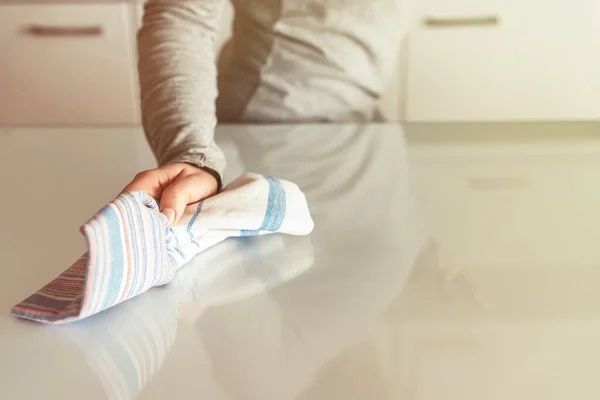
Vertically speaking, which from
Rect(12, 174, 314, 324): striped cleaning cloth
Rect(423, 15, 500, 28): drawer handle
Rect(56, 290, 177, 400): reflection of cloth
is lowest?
Rect(423, 15, 500, 28): drawer handle

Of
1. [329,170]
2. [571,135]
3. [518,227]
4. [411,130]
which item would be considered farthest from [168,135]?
[571,135]

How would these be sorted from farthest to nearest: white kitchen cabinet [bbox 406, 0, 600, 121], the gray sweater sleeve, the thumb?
white kitchen cabinet [bbox 406, 0, 600, 121]
the gray sweater sleeve
the thumb

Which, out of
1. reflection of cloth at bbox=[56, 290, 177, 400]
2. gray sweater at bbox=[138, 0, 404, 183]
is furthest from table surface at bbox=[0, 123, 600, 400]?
gray sweater at bbox=[138, 0, 404, 183]

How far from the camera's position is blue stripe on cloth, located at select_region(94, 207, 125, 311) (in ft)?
1.24

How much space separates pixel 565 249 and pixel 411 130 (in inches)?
19.4

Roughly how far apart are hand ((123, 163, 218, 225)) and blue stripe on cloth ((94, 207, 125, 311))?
89 mm

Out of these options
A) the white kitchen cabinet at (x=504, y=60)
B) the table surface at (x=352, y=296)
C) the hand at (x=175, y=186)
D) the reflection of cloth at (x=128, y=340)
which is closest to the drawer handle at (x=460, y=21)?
the white kitchen cabinet at (x=504, y=60)

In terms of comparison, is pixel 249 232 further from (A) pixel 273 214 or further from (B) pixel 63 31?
(B) pixel 63 31

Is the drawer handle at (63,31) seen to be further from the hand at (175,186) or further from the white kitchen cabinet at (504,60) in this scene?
the hand at (175,186)

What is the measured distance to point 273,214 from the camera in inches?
21.0

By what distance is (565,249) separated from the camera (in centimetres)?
A: 52

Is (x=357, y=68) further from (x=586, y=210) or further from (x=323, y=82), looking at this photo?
(x=586, y=210)

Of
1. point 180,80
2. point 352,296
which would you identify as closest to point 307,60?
point 180,80

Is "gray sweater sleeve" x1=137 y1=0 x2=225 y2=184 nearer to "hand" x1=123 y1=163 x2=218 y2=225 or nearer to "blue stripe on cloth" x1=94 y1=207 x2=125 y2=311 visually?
"hand" x1=123 y1=163 x2=218 y2=225
